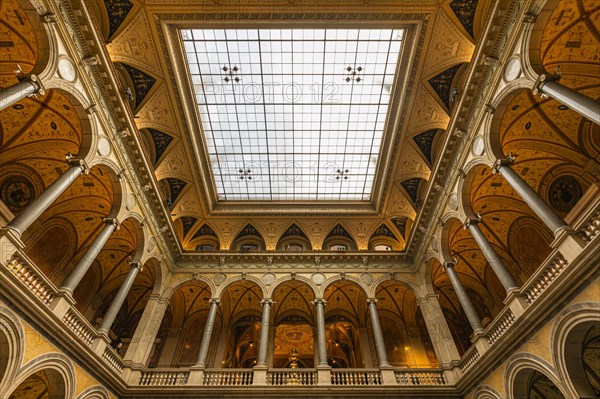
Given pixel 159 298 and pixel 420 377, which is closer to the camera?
pixel 420 377

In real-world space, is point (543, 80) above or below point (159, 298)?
below

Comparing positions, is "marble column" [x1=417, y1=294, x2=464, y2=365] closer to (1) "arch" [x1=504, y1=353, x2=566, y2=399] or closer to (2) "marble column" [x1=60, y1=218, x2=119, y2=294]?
(1) "arch" [x1=504, y1=353, x2=566, y2=399]

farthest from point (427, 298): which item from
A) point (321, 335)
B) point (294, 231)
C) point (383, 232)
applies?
point (294, 231)

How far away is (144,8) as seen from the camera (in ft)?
39.0

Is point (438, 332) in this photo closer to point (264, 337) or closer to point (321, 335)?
point (321, 335)

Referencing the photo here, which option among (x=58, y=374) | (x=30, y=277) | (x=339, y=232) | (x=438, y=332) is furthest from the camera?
(x=339, y=232)

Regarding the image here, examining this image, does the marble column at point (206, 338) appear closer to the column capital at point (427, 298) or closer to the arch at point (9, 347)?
the arch at point (9, 347)

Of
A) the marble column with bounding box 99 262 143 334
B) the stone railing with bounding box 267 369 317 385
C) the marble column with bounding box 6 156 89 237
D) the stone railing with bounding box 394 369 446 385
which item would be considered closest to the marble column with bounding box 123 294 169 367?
the marble column with bounding box 99 262 143 334

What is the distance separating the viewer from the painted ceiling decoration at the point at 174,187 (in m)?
17.2

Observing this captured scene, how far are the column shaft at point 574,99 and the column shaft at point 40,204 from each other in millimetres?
13715

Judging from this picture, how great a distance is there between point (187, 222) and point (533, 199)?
53.0ft

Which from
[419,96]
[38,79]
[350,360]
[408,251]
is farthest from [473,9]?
[350,360]

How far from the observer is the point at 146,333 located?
14992 mm

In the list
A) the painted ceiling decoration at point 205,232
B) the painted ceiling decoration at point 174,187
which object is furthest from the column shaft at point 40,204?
the painted ceiling decoration at point 205,232
